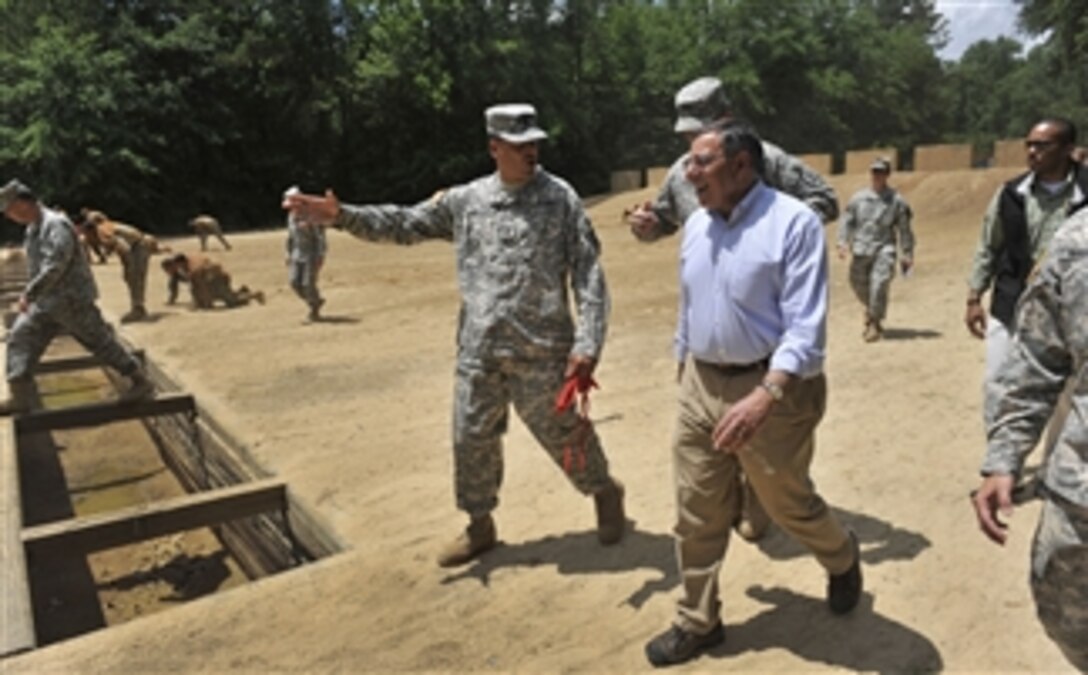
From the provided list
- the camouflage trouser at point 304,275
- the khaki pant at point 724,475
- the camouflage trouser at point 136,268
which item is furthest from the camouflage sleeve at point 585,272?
the camouflage trouser at point 136,268

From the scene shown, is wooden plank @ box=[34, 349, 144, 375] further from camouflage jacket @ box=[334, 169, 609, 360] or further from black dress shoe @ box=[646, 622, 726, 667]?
black dress shoe @ box=[646, 622, 726, 667]

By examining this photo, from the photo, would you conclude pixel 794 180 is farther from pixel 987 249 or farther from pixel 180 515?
pixel 180 515

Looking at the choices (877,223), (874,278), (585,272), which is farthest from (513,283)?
(874,278)

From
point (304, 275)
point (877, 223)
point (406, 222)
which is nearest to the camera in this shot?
point (406, 222)

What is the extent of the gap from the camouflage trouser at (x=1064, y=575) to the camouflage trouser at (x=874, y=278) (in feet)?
24.5

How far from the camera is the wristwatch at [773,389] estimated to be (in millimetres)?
2668

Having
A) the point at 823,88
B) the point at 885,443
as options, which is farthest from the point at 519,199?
the point at 823,88

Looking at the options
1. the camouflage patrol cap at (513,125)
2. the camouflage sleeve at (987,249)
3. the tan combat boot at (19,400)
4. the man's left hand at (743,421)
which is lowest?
the tan combat boot at (19,400)

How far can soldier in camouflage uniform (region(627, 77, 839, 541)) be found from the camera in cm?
377

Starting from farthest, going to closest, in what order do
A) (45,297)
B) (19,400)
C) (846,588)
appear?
1. (19,400)
2. (45,297)
3. (846,588)

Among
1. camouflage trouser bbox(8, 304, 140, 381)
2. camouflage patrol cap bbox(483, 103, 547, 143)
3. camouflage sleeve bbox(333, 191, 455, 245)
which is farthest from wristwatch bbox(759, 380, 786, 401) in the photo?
camouflage trouser bbox(8, 304, 140, 381)

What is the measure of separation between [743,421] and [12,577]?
3691mm

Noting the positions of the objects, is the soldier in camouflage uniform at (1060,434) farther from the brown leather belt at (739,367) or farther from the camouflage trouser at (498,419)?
the camouflage trouser at (498,419)

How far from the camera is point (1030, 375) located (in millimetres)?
2029
